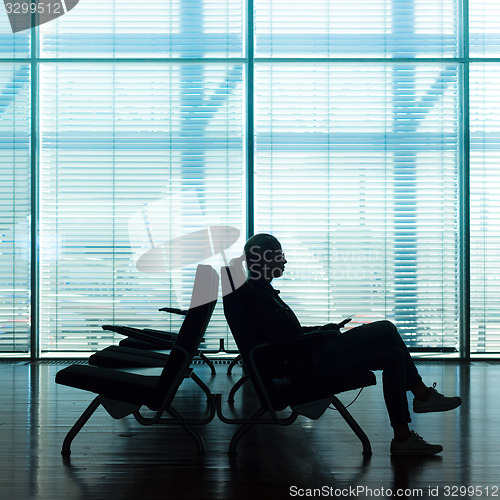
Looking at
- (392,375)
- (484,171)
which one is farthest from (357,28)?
(392,375)

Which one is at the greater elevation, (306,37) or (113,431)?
(306,37)

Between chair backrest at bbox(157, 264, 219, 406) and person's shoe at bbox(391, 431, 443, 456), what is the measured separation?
3.25 ft

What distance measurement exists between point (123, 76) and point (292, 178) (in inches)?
72.3

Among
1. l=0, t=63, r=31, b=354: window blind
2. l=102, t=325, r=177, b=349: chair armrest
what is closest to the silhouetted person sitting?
l=102, t=325, r=177, b=349: chair armrest

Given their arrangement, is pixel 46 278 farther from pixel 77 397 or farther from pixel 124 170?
pixel 77 397

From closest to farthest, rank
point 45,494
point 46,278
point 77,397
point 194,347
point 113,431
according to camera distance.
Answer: point 45,494 → point 194,347 → point 113,431 → point 77,397 → point 46,278

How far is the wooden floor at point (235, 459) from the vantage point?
2.36m

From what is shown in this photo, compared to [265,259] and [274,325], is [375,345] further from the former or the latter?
[265,259]

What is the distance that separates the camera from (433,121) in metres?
5.84

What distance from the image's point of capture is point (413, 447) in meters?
2.78

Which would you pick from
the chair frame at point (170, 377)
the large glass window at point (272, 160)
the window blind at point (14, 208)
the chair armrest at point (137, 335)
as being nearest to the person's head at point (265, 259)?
the chair frame at point (170, 377)

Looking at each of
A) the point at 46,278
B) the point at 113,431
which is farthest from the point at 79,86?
the point at 113,431

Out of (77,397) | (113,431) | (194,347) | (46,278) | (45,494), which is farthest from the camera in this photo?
(46,278)

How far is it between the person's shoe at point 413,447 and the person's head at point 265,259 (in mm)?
940
